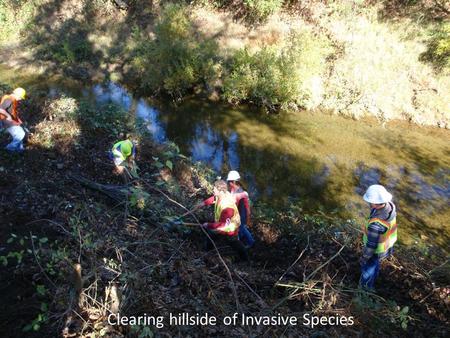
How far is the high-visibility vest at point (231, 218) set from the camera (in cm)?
636

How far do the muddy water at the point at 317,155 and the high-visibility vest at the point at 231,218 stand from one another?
399 cm

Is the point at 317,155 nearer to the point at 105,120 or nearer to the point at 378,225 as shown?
the point at 105,120

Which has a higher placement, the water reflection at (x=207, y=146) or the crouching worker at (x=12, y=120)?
the crouching worker at (x=12, y=120)

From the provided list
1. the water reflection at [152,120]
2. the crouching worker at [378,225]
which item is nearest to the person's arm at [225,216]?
the crouching worker at [378,225]

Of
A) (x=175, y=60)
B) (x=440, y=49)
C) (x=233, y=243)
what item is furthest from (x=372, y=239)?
(x=440, y=49)

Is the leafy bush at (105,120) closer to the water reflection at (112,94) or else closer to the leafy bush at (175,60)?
the water reflection at (112,94)

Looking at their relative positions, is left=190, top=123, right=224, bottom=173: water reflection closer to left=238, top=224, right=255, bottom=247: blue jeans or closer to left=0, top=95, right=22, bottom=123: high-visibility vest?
left=238, top=224, right=255, bottom=247: blue jeans

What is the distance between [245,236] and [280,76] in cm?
1015

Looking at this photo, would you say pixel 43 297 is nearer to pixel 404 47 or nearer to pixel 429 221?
pixel 429 221

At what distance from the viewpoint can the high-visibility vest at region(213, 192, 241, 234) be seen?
6.36 m

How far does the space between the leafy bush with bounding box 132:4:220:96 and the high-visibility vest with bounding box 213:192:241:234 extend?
11209 mm

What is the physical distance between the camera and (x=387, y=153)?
13594 mm

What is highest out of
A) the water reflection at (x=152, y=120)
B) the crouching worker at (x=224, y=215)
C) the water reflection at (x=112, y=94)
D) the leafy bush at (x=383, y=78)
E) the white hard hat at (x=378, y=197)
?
the white hard hat at (x=378, y=197)

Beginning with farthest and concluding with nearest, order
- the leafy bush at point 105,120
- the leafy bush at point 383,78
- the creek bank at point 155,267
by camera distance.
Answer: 1. the leafy bush at point 383,78
2. the leafy bush at point 105,120
3. the creek bank at point 155,267
